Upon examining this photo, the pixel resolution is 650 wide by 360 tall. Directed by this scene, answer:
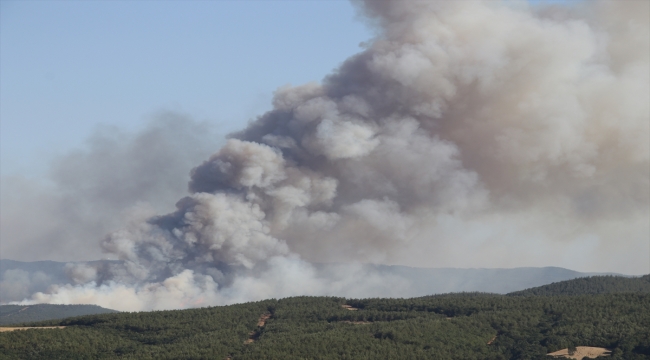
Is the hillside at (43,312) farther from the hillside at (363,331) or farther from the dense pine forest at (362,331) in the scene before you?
the dense pine forest at (362,331)

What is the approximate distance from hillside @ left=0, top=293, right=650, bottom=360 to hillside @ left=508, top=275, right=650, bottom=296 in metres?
24.8

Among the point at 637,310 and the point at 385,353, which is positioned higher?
the point at 637,310

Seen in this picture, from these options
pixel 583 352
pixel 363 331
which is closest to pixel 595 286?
pixel 583 352

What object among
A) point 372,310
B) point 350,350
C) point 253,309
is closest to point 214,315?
point 253,309

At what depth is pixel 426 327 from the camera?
3327 inches

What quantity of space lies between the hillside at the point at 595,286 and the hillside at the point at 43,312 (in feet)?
223

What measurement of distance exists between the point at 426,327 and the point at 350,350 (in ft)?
35.4

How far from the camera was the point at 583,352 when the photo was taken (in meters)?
76.6

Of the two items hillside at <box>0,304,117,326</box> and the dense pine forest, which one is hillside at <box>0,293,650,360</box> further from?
hillside at <box>0,304,117,326</box>

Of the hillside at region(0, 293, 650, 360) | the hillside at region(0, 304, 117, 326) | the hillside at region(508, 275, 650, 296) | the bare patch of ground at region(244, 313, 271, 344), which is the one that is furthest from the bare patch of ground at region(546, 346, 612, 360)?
the hillside at region(0, 304, 117, 326)

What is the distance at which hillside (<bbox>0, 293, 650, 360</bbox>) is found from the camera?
253ft

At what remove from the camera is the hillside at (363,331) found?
7725 cm

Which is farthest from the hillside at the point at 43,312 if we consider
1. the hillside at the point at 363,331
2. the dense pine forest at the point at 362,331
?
the dense pine forest at the point at 362,331

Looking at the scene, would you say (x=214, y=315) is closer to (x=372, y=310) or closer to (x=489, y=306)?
(x=372, y=310)
